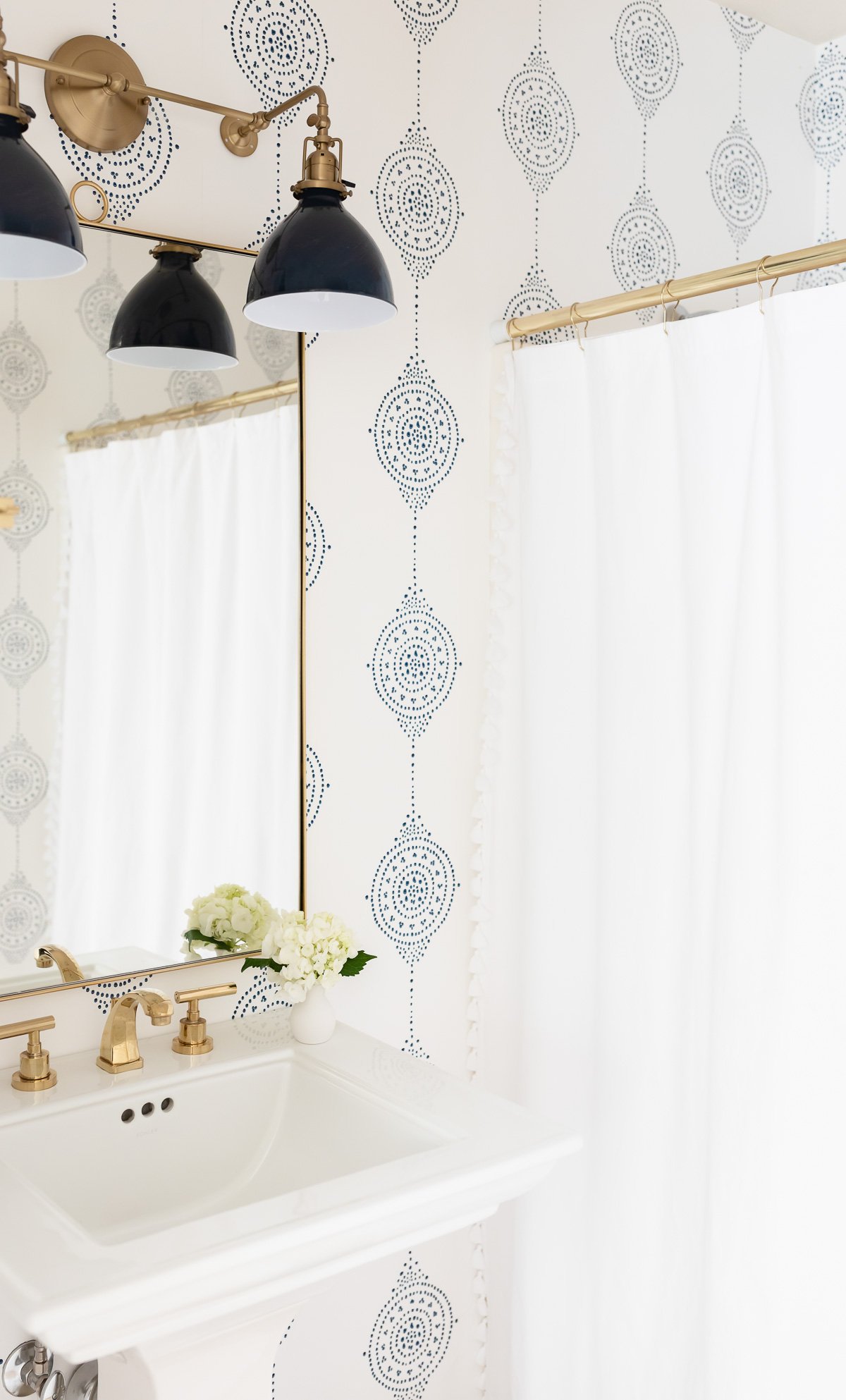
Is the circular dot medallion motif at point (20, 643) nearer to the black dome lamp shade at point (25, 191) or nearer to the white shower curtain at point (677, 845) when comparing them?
the black dome lamp shade at point (25, 191)

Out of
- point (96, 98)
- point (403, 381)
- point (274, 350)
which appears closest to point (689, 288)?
point (403, 381)

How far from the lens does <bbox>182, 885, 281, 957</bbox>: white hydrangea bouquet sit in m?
1.60

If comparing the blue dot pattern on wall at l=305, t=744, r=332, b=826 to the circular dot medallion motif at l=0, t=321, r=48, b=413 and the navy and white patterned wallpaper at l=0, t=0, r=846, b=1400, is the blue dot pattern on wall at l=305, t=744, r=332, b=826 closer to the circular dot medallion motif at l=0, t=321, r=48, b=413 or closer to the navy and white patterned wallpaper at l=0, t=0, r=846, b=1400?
the navy and white patterned wallpaper at l=0, t=0, r=846, b=1400

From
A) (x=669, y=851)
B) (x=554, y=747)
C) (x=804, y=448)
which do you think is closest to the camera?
(x=804, y=448)

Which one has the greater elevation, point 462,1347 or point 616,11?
point 616,11

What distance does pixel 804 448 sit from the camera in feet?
4.68

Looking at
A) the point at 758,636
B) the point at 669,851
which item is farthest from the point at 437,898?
the point at 758,636

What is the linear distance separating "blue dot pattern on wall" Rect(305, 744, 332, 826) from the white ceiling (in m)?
1.65

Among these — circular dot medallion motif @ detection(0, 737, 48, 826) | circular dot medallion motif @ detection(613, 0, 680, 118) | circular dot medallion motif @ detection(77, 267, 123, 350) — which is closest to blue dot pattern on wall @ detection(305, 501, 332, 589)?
circular dot medallion motif @ detection(77, 267, 123, 350)

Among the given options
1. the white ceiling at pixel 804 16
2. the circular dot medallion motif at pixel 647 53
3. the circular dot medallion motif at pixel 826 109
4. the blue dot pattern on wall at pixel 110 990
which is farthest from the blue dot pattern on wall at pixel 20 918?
the circular dot medallion motif at pixel 826 109

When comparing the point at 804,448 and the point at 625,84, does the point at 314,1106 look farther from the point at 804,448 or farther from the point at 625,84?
the point at 625,84

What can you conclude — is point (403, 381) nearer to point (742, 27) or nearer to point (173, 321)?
point (173, 321)

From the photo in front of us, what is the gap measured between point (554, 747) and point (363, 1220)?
853mm

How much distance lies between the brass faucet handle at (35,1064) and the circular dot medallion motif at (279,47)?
126 cm
